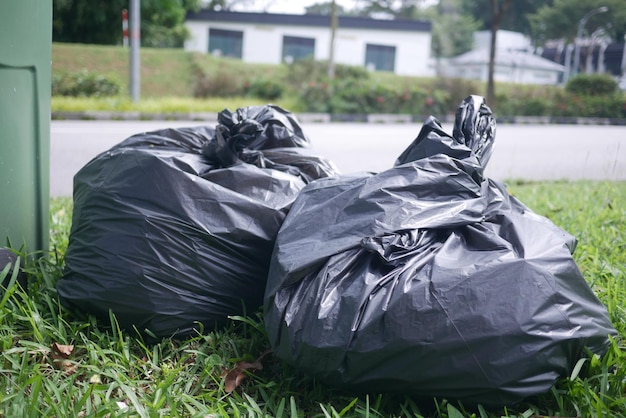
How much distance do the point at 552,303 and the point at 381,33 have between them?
2910cm

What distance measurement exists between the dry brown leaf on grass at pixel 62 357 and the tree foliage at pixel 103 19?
1798 cm

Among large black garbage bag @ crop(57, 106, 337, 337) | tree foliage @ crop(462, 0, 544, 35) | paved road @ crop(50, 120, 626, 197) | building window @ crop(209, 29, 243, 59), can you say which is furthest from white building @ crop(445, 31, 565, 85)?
large black garbage bag @ crop(57, 106, 337, 337)

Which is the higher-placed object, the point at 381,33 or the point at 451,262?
the point at 381,33

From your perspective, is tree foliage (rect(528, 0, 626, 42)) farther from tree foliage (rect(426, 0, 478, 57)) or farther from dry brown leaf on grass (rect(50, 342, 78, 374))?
tree foliage (rect(426, 0, 478, 57))

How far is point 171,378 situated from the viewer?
1.73 metres

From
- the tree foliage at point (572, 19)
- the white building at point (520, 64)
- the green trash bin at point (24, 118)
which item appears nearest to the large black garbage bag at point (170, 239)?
the green trash bin at point (24, 118)

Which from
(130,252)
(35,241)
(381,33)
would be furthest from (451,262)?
(381,33)

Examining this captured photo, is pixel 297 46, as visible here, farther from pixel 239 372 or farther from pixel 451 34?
pixel 239 372

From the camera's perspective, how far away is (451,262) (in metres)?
1.68

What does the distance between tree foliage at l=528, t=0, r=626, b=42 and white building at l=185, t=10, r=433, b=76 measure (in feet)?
42.8

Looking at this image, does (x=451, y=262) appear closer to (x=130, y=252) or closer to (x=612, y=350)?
(x=612, y=350)

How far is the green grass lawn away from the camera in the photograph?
63.3 inches

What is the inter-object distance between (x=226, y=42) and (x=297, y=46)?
3.39 metres

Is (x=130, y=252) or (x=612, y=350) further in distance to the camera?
(x=130, y=252)
